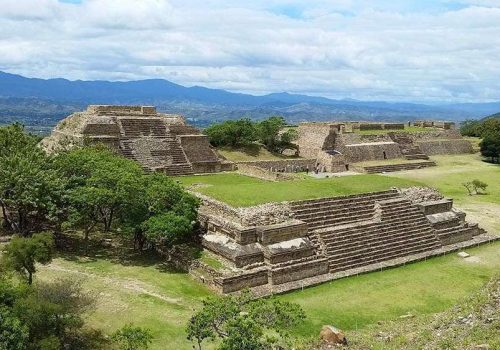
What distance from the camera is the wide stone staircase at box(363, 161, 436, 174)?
3874 cm

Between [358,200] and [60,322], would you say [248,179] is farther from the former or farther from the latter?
[60,322]

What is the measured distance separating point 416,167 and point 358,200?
22.9 metres

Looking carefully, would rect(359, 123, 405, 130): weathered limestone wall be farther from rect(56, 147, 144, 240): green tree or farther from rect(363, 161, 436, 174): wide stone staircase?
rect(56, 147, 144, 240): green tree

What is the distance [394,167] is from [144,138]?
1968 centimetres

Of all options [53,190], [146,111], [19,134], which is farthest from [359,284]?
[146,111]

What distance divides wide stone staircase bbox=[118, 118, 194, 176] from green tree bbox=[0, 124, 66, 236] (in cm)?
1001

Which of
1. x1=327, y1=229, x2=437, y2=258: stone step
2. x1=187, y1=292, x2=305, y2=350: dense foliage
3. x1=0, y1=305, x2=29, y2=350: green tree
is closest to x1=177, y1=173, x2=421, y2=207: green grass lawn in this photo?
x1=327, y1=229, x2=437, y2=258: stone step

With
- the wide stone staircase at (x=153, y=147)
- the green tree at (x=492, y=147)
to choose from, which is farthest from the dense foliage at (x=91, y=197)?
the green tree at (x=492, y=147)

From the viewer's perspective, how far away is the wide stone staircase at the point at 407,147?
44.5m

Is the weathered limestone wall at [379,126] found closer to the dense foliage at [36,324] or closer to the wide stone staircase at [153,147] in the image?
the wide stone staircase at [153,147]

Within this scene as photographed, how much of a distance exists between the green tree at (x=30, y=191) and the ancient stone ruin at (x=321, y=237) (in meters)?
5.32

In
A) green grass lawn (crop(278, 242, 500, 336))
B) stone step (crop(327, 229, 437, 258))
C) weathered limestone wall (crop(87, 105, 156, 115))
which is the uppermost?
weathered limestone wall (crop(87, 105, 156, 115))

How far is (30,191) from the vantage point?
59.5ft

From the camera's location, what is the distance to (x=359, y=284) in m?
17.2
